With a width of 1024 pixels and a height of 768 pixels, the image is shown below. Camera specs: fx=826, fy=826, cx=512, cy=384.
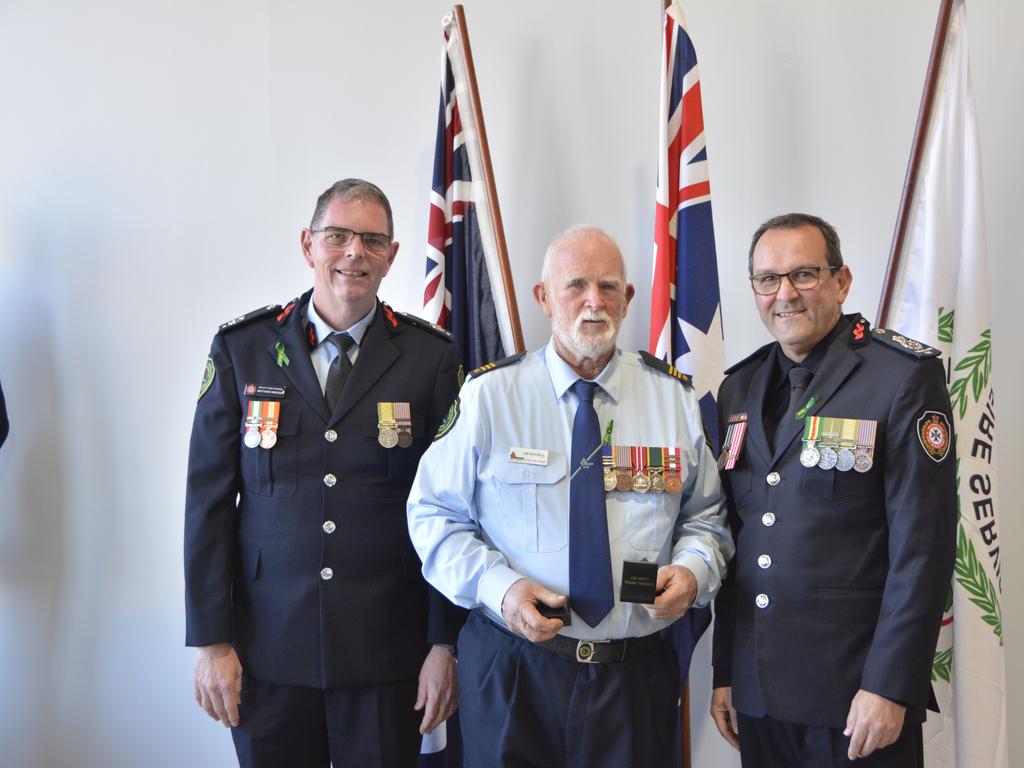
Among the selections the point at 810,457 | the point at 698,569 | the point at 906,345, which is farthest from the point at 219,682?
the point at 906,345

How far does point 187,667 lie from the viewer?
2795 millimetres

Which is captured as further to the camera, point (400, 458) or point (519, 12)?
point (519, 12)

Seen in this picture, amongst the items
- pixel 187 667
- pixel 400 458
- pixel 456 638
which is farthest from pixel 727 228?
pixel 187 667

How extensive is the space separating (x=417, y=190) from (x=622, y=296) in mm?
1243

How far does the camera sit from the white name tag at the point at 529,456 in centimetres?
174

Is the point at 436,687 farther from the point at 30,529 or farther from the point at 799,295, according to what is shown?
the point at 30,529

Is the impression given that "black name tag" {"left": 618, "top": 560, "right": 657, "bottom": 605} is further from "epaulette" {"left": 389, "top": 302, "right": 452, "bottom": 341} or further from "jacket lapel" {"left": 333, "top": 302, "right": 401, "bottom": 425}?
"epaulette" {"left": 389, "top": 302, "right": 452, "bottom": 341}

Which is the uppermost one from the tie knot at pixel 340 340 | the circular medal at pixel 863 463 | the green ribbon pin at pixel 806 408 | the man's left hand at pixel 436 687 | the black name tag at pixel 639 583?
the tie knot at pixel 340 340

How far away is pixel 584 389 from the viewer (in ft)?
5.90

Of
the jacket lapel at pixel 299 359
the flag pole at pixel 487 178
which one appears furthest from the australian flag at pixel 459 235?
the jacket lapel at pixel 299 359

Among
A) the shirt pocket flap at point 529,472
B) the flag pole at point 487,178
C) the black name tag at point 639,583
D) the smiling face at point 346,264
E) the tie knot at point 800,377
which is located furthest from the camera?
the flag pole at point 487,178

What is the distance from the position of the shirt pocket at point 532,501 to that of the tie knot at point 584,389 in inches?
5.6

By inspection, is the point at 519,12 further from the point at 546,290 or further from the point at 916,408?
the point at 916,408

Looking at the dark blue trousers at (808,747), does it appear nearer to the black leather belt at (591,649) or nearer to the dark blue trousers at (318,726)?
A: the black leather belt at (591,649)
